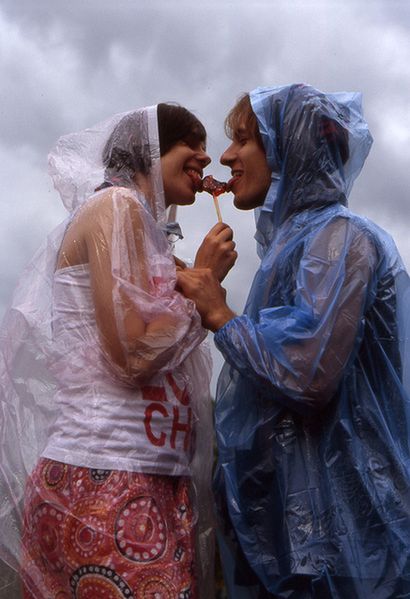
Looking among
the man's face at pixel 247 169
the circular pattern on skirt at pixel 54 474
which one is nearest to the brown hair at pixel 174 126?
the man's face at pixel 247 169

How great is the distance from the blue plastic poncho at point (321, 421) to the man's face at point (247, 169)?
241 millimetres

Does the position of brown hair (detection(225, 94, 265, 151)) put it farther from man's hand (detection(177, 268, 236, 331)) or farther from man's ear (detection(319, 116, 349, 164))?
man's hand (detection(177, 268, 236, 331))

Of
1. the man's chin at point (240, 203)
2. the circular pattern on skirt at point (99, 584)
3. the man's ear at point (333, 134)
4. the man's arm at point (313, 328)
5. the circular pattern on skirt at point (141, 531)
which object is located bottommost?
the circular pattern on skirt at point (99, 584)

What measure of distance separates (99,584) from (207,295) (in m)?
0.75

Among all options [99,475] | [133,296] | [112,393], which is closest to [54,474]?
[99,475]

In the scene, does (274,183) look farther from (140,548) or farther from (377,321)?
(140,548)

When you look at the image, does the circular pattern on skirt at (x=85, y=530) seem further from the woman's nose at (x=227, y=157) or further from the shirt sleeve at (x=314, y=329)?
the woman's nose at (x=227, y=157)

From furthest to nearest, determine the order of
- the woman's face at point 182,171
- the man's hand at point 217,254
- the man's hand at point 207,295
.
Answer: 1. the woman's face at point 182,171
2. the man's hand at point 217,254
3. the man's hand at point 207,295

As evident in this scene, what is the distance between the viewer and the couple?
5.64 ft

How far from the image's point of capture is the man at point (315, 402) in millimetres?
1758

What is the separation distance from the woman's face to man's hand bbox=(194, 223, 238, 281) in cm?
19

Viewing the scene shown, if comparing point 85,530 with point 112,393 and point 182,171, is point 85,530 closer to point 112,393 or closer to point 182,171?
point 112,393

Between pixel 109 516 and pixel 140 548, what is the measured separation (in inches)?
3.7

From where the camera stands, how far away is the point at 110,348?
5.89 ft
